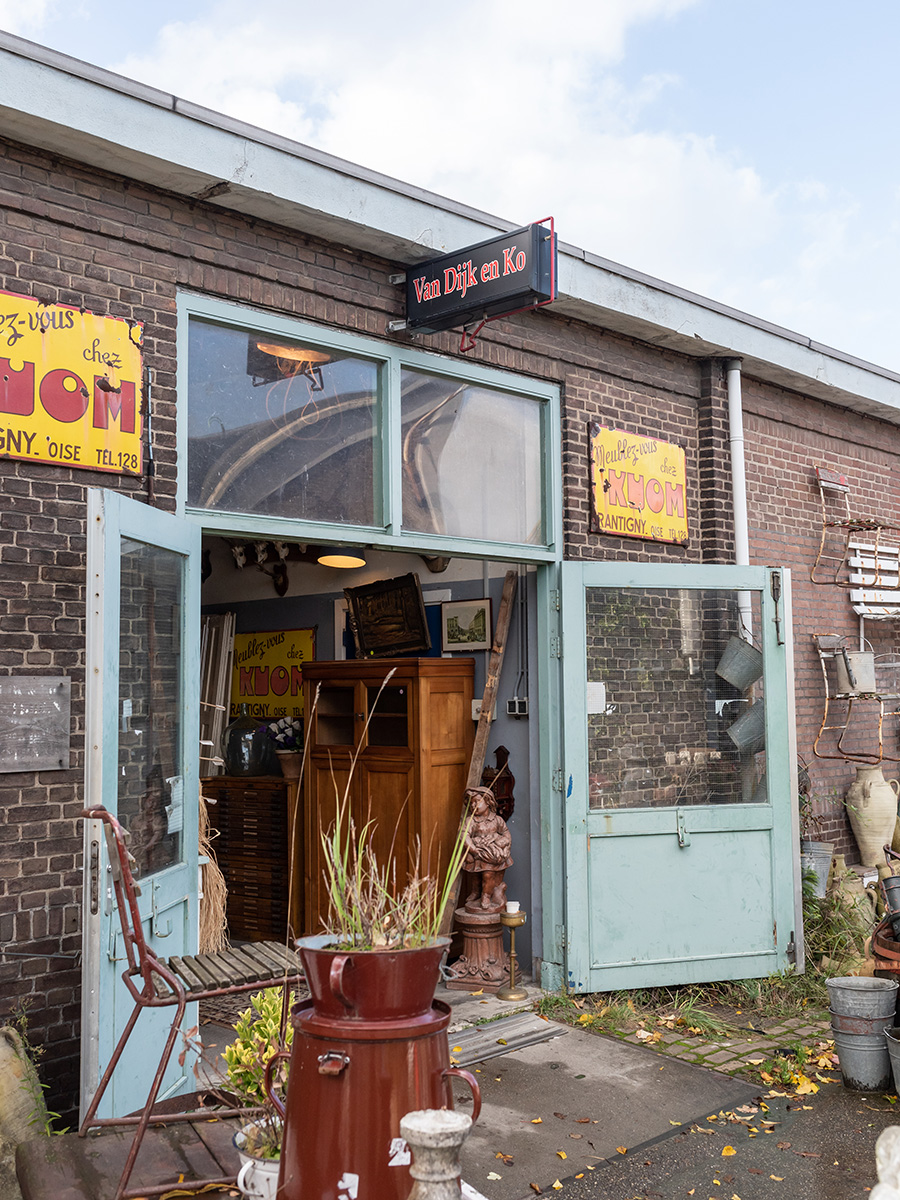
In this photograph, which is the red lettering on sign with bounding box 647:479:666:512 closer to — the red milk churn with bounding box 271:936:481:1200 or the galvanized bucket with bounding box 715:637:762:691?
the galvanized bucket with bounding box 715:637:762:691

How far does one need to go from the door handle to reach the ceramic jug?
2.50 m

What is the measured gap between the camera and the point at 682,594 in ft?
21.4

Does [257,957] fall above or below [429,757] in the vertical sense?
below

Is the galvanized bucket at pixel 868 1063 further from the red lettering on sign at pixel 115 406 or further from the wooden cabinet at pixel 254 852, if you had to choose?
the red lettering on sign at pixel 115 406

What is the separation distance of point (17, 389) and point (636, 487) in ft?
12.9

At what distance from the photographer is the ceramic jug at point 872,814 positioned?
814 centimetres

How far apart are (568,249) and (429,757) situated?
10.4ft

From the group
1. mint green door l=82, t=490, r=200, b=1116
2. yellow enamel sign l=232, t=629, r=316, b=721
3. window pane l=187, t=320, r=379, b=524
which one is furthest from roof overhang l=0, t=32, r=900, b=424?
yellow enamel sign l=232, t=629, r=316, b=721

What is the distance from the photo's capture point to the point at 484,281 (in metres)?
5.27

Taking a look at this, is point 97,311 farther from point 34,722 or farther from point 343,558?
point 343,558

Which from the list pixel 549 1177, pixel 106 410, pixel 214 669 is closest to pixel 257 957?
pixel 549 1177

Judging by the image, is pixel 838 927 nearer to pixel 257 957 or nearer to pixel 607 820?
pixel 607 820

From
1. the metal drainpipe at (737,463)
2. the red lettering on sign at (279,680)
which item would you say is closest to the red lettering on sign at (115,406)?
the red lettering on sign at (279,680)

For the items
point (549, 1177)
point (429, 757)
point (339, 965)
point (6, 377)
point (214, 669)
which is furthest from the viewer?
point (214, 669)
